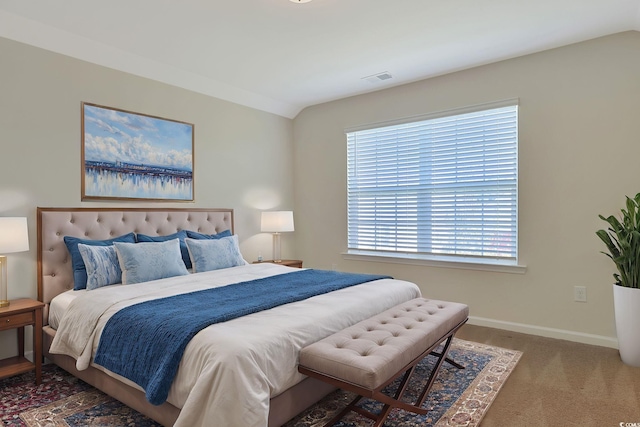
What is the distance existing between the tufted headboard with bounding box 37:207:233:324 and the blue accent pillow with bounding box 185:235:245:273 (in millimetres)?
403

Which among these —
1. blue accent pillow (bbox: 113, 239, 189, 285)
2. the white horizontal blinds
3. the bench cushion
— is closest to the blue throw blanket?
the bench cushion

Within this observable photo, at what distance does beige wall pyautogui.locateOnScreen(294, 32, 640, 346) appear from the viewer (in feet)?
10.5

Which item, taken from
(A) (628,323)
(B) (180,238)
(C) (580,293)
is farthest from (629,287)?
(B) (180,238)

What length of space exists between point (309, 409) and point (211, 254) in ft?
6.17

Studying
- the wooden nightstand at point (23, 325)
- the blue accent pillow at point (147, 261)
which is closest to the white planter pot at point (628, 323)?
the blue accent pillow at point (147, 261)

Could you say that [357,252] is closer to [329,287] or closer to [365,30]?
[329,287]

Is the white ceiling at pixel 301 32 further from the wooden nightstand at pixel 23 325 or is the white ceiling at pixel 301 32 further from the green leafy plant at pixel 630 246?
the wooden nightstand at pixel 23 325

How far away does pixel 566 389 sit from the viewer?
2.49m

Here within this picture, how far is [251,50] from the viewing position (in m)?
3.45

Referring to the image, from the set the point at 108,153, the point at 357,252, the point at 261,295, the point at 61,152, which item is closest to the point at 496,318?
the point at 357,252

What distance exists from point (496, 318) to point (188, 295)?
2.96 metres

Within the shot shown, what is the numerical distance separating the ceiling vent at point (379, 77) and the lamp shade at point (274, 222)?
73.2 inches

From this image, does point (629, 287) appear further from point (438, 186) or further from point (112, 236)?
point (112, 236)

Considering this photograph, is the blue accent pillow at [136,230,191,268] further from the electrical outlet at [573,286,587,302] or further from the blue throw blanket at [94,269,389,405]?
the electrical outlet at [573,286,587,302]
